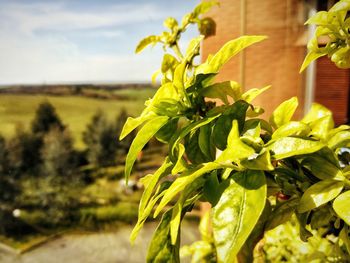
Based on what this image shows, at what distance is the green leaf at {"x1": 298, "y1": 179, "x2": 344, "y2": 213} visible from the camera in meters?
0.30

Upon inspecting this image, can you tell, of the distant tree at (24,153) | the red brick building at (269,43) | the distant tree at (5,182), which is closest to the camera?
the red brick building at (269,43)

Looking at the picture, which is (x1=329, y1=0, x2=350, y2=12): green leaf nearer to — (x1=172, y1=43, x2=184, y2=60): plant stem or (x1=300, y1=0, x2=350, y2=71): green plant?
(x1=300, y1=0, x2=350, y2=71): green plant

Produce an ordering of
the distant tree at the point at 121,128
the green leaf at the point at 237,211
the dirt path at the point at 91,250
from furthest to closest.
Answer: the distant tree at the point at 121,128
the dirt path at the point at 91,250
the green leaf at the point at 237,211

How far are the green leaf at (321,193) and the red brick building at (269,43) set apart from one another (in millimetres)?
1134

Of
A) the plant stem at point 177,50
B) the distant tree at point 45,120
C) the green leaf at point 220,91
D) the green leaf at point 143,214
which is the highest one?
the plant stem at point 177,50

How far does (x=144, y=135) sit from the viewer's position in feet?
1.14

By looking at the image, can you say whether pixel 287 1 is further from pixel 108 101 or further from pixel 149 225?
pixel 108 101

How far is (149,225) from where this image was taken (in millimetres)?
6098

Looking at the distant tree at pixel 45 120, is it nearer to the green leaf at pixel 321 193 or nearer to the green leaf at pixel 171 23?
the green leaf at pixel 171 23

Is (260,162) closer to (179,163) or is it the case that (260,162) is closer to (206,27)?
(179,163)

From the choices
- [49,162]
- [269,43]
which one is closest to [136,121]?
[269,43]

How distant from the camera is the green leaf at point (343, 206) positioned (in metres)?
0.27

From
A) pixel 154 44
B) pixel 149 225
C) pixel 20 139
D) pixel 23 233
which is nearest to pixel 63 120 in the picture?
pixel 20 139

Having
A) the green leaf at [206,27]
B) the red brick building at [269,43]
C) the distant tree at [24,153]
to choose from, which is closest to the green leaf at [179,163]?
Result: the green leaf at [206,27]
